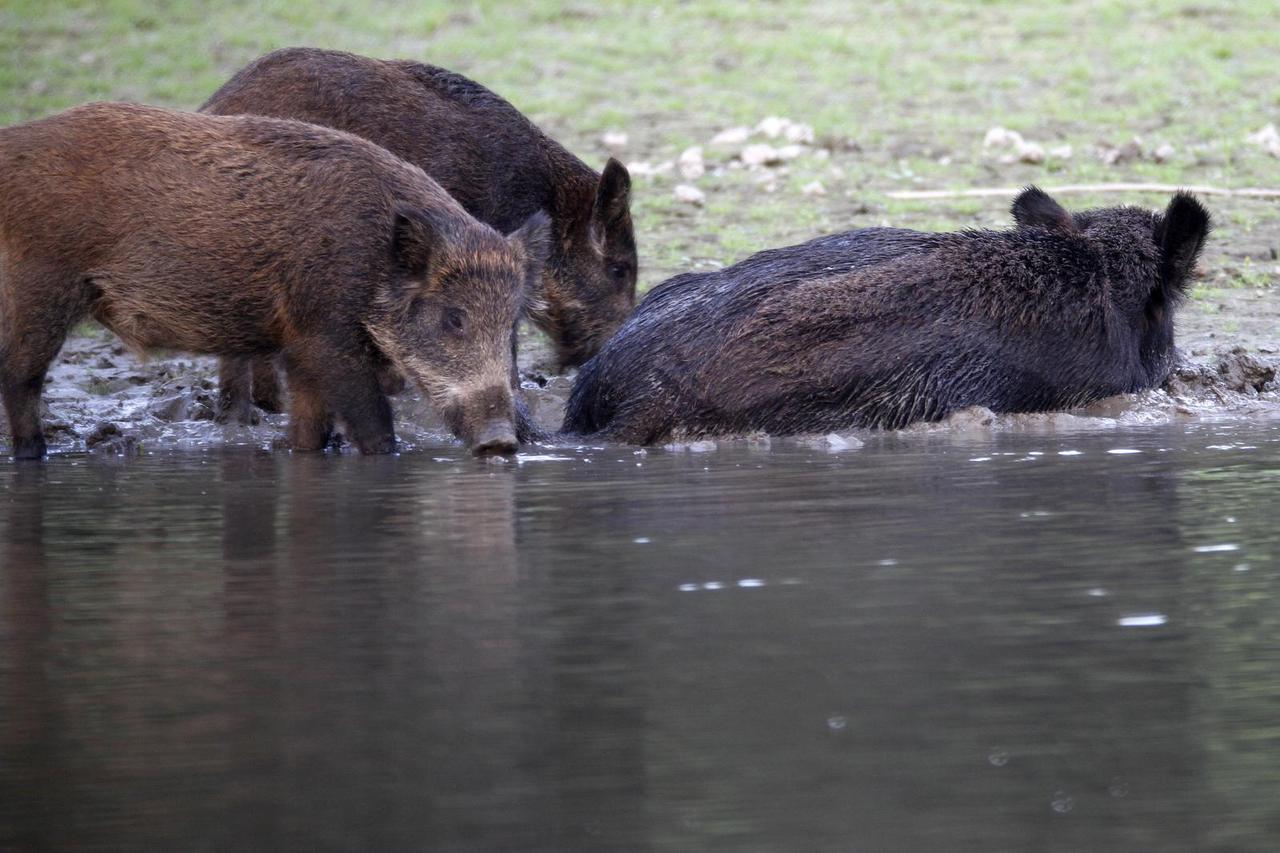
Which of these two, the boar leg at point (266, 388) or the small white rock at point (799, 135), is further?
the small white rock at point (799, 135)

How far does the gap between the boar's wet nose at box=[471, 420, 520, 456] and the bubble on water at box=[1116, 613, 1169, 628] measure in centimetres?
349

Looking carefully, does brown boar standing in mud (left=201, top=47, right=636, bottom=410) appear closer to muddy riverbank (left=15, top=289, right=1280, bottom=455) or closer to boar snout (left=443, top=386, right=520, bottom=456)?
muddy riverbank (left=15, top=289, right=1280, bottom=455)

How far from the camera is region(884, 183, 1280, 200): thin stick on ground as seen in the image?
37.2ft

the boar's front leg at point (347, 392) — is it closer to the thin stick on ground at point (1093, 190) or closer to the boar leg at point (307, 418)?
the boar leg at point (307, 418)

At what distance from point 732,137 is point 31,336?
7.17m

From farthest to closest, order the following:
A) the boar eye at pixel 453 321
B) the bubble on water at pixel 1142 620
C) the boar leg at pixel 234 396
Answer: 1. the boar leg at pixel 234 396
2. the boar eye at pixel 453 321
3. the bubble on water at pixel 1142 620

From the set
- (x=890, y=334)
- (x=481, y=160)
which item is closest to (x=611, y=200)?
(x=481, y=160)

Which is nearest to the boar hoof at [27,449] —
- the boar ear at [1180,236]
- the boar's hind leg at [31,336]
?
the boar's hind leg at [31,336]

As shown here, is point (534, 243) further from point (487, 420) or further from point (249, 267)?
point (249, 267)

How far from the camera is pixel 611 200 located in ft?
29.3

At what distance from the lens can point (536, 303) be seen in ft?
26.6

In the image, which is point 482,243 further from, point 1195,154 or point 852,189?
point 1195,154

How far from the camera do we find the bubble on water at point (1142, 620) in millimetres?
3887

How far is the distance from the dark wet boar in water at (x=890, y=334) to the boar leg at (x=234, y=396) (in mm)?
1493
